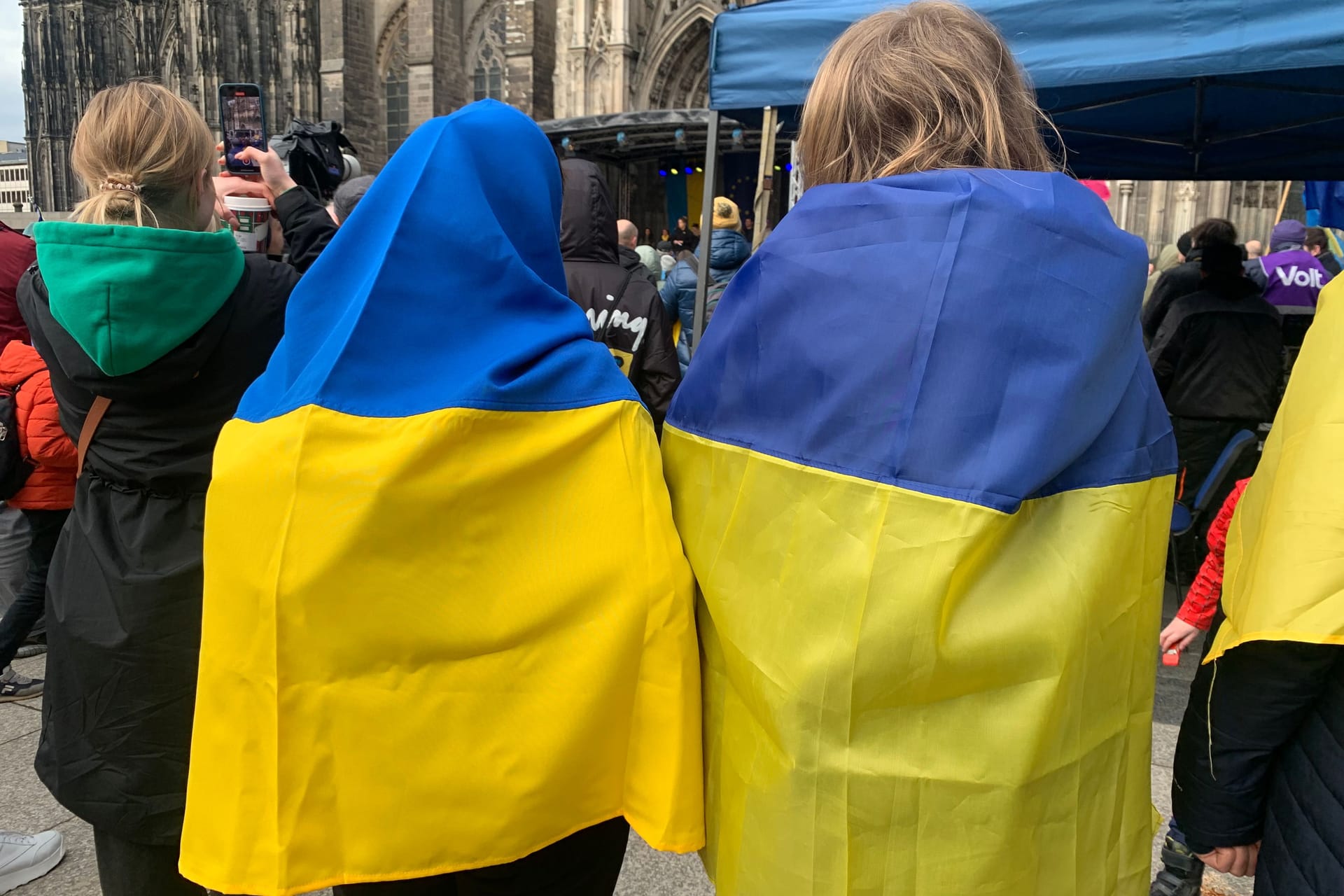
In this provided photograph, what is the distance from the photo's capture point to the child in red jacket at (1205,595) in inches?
69.3

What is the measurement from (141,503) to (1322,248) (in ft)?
25.6

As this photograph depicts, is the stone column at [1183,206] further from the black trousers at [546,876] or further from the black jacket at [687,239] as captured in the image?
the black trousers at [546,876]

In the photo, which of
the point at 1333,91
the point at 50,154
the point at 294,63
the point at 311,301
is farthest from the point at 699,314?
the point at 50,154

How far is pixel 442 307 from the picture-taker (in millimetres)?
1270

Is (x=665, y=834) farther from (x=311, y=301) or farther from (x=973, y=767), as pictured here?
(x=311, y=301)

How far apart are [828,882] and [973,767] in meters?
0.24

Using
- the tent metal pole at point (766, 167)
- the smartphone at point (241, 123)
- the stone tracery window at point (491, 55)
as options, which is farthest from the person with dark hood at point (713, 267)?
the stone tracery window at point (491, 55)

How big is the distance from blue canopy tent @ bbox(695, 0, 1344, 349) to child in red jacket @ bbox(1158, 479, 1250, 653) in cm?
214

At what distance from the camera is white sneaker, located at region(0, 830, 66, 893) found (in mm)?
2607

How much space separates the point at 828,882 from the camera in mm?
1174

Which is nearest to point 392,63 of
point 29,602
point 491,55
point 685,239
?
point 491,55

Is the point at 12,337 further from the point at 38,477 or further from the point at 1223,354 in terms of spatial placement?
the point at 1223,354

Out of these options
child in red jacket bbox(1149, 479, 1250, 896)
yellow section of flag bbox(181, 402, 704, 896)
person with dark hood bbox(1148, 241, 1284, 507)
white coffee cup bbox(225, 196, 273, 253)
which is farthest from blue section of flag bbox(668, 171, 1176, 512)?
person with dark hood bbox(1148, 241, 1284, 507)

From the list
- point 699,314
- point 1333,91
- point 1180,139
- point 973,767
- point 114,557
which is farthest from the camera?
point 1180,139
